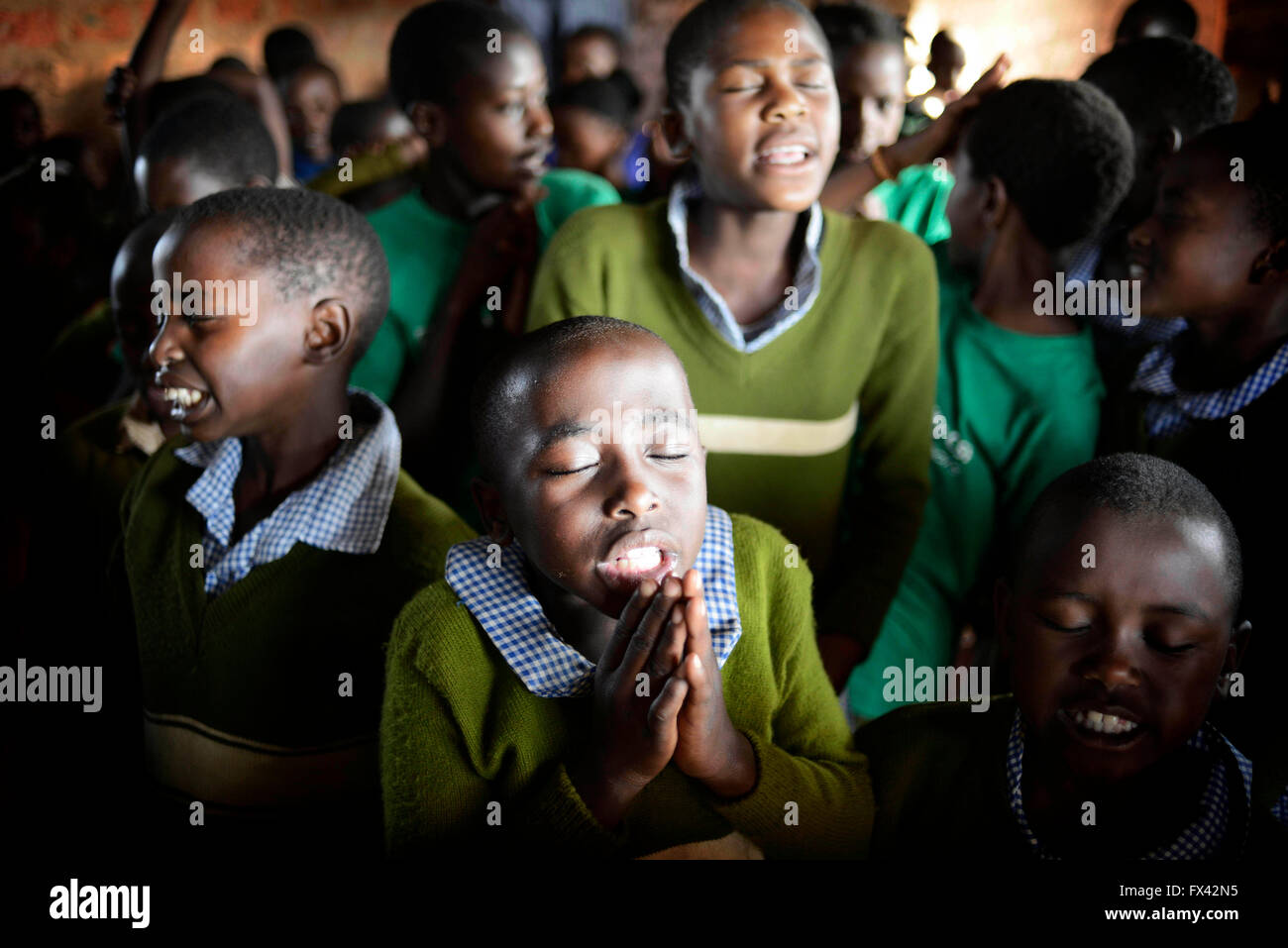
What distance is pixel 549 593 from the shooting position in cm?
117

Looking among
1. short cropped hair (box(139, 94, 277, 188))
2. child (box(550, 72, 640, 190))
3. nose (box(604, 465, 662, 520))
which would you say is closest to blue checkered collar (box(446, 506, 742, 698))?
nose (box(604, 465, 662, 520))

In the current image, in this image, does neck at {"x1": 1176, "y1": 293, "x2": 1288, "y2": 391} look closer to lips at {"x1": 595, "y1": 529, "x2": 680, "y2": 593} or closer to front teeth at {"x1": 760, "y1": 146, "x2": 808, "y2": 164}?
front teeth at {"x1": 760, "y1": 146, "x2": 808, "y2": 164}

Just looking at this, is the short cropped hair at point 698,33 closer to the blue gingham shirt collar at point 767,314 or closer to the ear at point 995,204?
the blue gingham shirt collar at point 767,314

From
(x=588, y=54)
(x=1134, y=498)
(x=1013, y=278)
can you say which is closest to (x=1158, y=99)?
(x=1013, y=278)

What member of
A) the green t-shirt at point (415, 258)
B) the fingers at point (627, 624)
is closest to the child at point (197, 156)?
the green t-shirt at point (415, 258)

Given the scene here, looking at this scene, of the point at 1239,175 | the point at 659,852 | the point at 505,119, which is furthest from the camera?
the point at 505,119

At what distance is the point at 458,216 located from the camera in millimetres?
2227

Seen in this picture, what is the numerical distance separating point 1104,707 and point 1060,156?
3.84 ft

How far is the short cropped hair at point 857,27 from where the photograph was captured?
2660 mm

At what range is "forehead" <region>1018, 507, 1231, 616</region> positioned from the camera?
1065mm

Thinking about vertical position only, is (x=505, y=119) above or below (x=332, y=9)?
below

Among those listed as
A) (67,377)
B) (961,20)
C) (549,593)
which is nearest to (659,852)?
(549,593)
